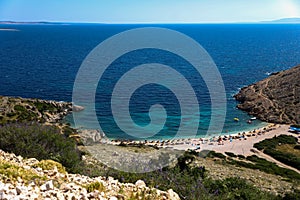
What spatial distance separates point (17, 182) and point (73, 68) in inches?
4439

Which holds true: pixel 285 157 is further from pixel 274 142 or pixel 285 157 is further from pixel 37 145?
pixel 37 145

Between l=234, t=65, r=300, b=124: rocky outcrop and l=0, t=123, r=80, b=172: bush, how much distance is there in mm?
56019

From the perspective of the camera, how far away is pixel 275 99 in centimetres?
7300

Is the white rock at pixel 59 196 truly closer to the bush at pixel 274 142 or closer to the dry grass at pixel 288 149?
the bush at pixel 274 142

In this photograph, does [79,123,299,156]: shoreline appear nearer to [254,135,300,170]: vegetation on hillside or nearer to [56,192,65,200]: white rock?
[254,135,300,170]: vegetation on hillside

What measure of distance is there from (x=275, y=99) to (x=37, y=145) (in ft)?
224

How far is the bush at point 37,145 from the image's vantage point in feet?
43.1

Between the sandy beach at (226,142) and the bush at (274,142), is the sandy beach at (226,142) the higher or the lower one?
the lower one

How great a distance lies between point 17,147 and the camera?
44.4ft

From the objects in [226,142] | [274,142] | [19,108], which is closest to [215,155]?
[226,142]

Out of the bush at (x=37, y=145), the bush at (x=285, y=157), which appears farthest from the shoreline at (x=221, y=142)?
the bush at (x=37, y=145)

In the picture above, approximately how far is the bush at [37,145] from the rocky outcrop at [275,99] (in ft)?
184

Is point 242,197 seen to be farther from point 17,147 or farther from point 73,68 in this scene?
point 73,68

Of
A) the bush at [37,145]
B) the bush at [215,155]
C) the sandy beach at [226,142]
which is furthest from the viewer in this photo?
the sandy beach at [226,142]
